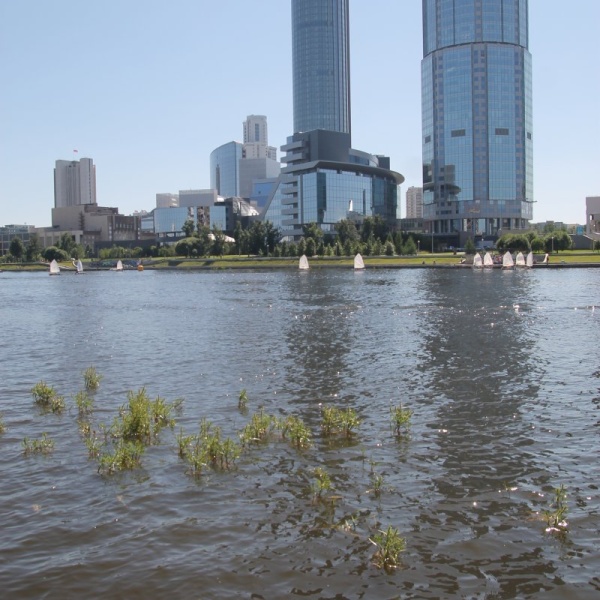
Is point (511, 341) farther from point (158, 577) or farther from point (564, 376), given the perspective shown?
point (158, 577)

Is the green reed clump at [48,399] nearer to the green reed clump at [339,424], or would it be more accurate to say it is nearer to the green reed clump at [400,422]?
the green reed clump at [339,424]

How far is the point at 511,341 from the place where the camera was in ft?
159

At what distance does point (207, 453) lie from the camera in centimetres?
2147

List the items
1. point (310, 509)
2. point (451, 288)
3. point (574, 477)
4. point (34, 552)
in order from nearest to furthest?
point (34, 552), point (310, 509), point (574, 477), point (451, 288)

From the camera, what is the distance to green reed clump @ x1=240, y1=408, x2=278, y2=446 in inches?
925

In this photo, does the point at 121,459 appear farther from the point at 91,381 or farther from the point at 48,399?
the point at 91,381

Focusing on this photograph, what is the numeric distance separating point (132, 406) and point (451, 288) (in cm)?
8502

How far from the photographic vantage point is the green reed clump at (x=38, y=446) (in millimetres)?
22797

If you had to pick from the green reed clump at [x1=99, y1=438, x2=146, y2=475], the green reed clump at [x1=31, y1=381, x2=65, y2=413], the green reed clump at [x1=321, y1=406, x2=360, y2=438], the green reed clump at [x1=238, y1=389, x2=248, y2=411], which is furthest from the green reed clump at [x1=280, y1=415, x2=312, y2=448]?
the green reed clump at [x1=31, y1=381, x2=65, y2=413]

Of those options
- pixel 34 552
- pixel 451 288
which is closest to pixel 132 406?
pixel 34 552

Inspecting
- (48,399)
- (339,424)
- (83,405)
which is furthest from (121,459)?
(48,399)

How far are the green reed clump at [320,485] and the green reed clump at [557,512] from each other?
542cm

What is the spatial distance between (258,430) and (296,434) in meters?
1.55

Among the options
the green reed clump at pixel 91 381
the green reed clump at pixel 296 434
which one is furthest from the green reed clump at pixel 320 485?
the green reed clump at pixel 91 381
